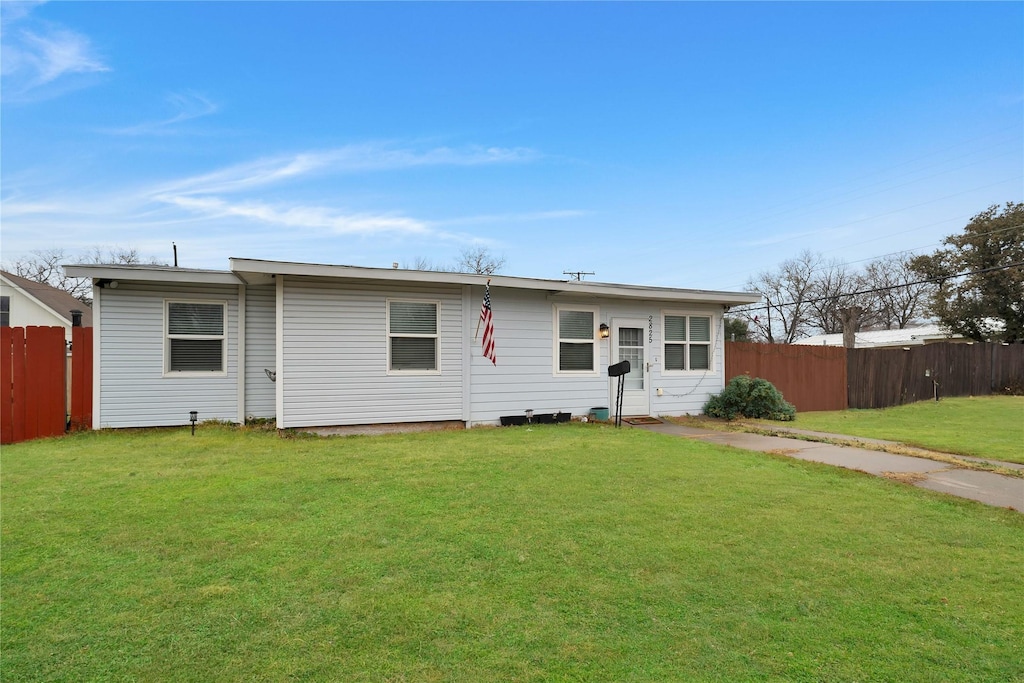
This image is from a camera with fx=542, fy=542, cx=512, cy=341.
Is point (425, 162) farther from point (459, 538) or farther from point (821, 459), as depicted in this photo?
point (459, 538)

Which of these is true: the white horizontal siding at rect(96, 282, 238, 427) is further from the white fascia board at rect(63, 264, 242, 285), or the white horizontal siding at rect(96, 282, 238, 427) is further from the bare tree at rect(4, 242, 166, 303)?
the bare tree at rect(4, 242, 166, 303)

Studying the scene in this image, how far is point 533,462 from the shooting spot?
671 centimetres

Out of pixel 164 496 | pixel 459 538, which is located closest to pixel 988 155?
pixel 459 538

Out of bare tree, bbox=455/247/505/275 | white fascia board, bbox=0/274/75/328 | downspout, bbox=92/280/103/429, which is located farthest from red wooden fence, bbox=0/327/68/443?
bare tree, bbox=455/247/505/275

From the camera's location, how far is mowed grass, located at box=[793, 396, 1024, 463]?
26.6ft

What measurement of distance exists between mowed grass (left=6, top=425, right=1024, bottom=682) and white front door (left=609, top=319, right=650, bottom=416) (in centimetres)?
538

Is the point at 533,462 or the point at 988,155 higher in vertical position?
the point at 988,155

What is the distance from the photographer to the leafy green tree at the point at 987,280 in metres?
23.7

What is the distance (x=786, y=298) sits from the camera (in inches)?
1774

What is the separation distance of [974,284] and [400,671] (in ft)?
103

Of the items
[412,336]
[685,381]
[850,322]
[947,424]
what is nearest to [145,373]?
[412,336]

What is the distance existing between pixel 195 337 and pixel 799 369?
1417 cm

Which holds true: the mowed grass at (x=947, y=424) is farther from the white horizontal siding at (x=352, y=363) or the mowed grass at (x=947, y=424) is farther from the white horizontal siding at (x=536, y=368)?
the white horizontal siding at (x=352, y=363)

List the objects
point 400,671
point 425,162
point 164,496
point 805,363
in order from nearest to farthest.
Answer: point 400,671 → point 164,496 → point 805,363 → point 425,162
